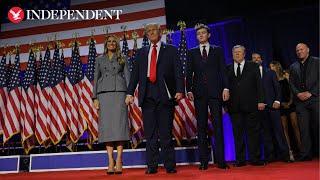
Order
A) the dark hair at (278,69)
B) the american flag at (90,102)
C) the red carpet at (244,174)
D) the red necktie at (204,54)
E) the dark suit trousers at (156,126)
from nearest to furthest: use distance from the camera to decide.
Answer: the red carpet at (244,174)
the dark suit trousers at (156,126)
the red necktie at (204,54)
the dark hair at (278,69)
the american flag at (90,102)

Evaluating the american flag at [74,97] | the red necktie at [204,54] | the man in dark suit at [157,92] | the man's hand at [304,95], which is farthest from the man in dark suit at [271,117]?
the american flag at [74,97]

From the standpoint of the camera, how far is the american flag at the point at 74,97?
5.38m

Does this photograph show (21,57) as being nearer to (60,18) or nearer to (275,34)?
(60,18)

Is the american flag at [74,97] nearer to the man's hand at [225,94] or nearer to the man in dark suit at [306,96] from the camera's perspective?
the man's hand at [225,94]

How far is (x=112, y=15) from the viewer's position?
6.38m

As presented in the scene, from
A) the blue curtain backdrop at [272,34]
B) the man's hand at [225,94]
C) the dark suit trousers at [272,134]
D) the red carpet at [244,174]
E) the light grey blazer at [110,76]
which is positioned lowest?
the red carpet at [244,174]

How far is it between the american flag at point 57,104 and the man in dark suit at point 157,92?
233 centimetres

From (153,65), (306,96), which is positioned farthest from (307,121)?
(153,65)

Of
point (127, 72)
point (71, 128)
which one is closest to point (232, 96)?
point (127, 72)

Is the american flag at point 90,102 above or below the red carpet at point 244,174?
above

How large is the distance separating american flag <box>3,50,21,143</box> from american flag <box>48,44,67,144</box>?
552mm

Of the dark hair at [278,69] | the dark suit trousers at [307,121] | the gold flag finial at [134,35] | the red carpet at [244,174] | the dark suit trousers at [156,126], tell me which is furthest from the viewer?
the gold flag finial at [134,35]

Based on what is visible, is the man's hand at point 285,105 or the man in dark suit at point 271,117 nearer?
the man in dark suit at point 271,117

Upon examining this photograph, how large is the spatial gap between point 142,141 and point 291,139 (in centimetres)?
230
